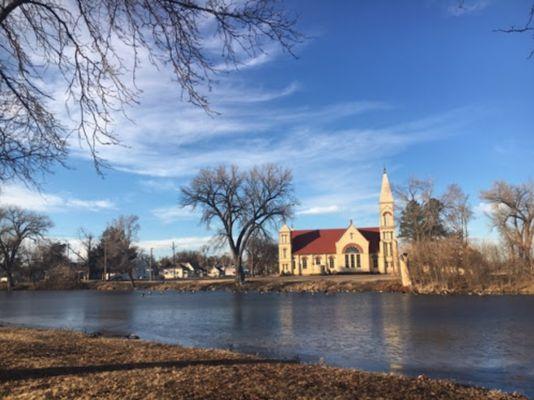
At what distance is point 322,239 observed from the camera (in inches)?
3858

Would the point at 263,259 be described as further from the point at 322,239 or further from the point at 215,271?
the point at 215,271

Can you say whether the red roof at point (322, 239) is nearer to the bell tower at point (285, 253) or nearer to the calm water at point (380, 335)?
the bell tower at point (285, 253)

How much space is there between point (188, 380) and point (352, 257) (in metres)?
85.0

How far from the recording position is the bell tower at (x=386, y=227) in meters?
88.6

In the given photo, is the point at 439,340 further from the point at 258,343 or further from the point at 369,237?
the point at 369,237

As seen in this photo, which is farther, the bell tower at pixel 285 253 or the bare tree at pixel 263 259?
the bare tree at pixel 263 259

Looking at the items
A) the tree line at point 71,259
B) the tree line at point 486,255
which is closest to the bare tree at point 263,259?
the tree line at point 71,259

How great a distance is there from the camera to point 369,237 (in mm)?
92938

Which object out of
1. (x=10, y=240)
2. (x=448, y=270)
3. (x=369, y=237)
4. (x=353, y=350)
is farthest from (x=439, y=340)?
(x=10, y=240)

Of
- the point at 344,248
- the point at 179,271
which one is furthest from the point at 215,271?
the point at 344,248

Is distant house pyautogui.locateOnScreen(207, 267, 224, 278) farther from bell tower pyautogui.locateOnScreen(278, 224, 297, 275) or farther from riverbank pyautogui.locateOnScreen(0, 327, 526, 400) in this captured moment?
riverbank pyautogui.locateOnScreen(0, 327, 526, 400)

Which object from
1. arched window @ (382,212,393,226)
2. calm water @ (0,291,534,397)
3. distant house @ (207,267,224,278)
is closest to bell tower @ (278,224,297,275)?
arched window @ (382,212,393,226)

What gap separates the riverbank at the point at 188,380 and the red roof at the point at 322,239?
82.5m

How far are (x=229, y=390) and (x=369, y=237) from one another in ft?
→ 286
